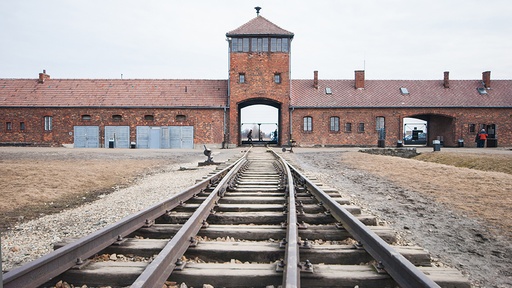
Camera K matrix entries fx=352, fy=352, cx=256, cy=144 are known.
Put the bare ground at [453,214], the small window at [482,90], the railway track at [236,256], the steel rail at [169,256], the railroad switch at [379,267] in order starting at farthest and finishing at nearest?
the small window at [482,90] < the bare ground at [453,214] < the railroad switch at [379,267] < the railway track at [236,256] < the steel rail at [169,256]

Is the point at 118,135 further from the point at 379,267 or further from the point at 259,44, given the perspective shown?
the point at 379,267

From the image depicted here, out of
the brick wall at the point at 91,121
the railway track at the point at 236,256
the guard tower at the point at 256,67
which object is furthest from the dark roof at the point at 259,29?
the railway track at the point at 236,256

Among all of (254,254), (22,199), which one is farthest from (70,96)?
(254,254)

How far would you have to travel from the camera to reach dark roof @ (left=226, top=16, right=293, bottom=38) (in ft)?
101

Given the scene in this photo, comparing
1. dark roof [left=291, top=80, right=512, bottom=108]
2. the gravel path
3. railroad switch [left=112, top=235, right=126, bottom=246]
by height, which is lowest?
the gravel path

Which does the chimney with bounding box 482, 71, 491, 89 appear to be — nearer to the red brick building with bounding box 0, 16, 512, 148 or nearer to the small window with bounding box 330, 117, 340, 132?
the red brick building with bounding box 0, 16, 512, 148

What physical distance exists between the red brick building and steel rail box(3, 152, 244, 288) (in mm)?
26769

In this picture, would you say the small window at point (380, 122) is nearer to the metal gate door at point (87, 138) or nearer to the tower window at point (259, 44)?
the tower window at point (259, 44)

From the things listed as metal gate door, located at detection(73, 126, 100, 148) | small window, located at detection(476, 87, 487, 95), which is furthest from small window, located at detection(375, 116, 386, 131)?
metal gate door, located at detection(73, 126, 100, 148)

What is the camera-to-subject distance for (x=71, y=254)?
104 inches

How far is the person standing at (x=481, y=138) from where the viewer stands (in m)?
30.8

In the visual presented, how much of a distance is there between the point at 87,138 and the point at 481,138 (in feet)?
114

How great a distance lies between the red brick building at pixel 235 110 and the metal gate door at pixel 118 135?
89mm

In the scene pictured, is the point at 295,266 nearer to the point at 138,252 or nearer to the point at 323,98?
the point at 138,252
